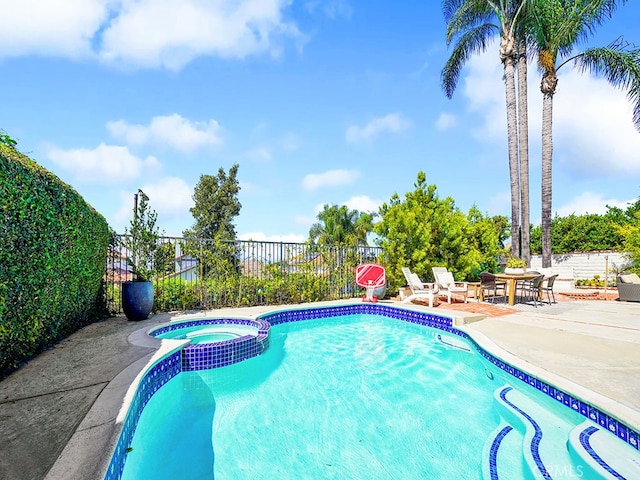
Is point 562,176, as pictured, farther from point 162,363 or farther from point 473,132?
point 162,363

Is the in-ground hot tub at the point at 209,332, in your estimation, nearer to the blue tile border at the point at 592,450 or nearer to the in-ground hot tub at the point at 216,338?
the in-ground hot tub at the point at 216,338

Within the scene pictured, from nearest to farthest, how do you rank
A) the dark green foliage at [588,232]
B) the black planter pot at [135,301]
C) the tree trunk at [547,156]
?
1. the black planter pot at [135,301]
2. the tree trunk at [547,156]
3. the dark green foliage at [588,232]

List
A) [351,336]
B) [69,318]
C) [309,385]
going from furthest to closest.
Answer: [351,336]
[69,318]
[309,385]

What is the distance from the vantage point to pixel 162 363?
3.98 m

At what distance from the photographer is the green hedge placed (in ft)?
10.6

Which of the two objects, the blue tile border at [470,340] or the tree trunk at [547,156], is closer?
the blue tile border at [470,340]

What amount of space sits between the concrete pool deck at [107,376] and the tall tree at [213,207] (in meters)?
18.6

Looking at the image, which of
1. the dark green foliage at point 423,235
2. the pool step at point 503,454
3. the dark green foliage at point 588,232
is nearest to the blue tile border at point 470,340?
the pool step at point 503,454

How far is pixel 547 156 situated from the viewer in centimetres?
1347

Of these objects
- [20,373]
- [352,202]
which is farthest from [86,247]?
[352,202]

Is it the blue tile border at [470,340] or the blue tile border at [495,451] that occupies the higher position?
the blue tile border at [470,340]

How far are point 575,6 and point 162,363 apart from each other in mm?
17866

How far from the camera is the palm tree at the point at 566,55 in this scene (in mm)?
12422

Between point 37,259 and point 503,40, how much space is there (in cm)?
1682
